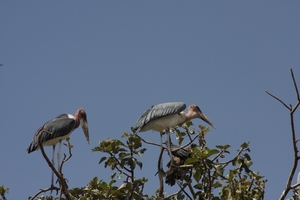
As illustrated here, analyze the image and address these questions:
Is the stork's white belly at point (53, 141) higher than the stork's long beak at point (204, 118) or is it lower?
lower

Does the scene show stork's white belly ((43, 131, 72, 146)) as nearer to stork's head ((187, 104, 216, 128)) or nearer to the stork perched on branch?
the stork perched on branch

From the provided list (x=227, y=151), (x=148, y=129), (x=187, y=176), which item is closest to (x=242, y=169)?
(x=227, y=151)

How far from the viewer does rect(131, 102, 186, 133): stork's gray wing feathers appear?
10703 mm

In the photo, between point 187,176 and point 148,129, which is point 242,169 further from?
point 148,129

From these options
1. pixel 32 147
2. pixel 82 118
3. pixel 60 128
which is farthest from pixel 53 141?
pixel 82 118

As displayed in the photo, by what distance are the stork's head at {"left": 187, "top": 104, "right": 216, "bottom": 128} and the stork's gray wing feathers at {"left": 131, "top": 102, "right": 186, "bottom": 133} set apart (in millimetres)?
647

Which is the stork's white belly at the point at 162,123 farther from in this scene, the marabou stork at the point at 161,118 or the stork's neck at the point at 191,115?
the stork's neck at the point at 191,115

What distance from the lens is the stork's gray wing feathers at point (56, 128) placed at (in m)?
10.4

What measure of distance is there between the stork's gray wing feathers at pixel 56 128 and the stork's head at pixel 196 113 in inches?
90.6

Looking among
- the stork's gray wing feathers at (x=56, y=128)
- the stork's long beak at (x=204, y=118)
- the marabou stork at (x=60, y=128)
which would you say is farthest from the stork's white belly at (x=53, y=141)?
the stork's long beak at (x=204, y=118)

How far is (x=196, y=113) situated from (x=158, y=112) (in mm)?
1329

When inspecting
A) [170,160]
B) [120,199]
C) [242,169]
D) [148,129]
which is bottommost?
[120,199]

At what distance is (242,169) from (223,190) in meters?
0.49

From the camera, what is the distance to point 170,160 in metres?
10.1
